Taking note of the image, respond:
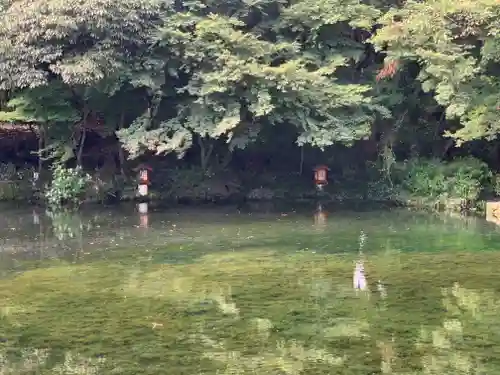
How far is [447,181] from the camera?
59.4 feet

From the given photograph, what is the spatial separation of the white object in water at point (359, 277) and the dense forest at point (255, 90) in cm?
749

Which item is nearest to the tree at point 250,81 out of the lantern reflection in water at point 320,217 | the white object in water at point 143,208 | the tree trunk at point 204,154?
the tree trunk at point 204,154

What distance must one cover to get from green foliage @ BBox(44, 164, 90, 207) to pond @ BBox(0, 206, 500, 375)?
3.72 m

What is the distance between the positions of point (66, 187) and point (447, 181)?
1008 cm

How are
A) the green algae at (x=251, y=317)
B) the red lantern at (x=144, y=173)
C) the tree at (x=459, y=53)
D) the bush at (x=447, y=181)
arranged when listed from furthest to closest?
the red lantern at (x=144, y=173) → the bush at (x=447, y=181) → the tree at (x=459, y=53) → the green algae at (x=251, y=317)

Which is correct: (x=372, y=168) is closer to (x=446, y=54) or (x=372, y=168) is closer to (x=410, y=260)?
(x=446, y=54)

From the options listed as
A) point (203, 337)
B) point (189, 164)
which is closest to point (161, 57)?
point (189, 164)

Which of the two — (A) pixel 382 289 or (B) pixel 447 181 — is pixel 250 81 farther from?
(A) pixel 382 289

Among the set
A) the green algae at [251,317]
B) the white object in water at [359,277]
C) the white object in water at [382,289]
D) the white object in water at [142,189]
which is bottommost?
the green algae at [251,317]

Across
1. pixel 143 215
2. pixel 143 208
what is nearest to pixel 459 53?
pixel 143 215

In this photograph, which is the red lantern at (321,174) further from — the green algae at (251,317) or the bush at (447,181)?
the green algae at (251,317)

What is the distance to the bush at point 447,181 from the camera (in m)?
17.6

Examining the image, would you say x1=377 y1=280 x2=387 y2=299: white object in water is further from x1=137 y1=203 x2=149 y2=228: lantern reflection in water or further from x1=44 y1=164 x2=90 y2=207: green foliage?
x1=44 y1=164 x2=90 y2=207: green foliage

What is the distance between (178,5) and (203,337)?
14.5m
